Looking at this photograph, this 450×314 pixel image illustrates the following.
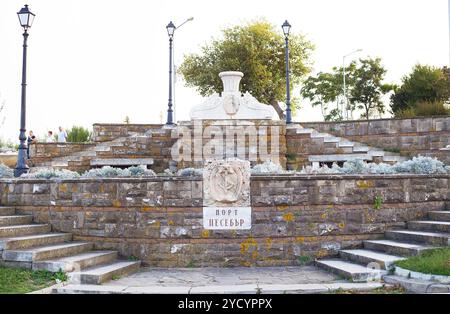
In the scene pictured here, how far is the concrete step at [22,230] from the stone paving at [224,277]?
7.11 ft

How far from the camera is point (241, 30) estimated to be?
111ft

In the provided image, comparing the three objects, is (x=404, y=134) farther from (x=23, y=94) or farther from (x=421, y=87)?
(x=421, y=87)

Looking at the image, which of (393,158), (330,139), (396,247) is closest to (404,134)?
(393,158)

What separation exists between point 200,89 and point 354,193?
2574 cm

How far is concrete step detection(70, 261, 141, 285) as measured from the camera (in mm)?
7215

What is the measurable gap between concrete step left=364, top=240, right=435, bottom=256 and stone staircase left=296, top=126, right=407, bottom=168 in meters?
6.21

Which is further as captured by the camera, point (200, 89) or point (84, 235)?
point (200, 89)

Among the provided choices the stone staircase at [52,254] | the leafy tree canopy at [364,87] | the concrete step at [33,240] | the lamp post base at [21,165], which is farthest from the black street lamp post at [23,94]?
the leafy tree canopy at [364,87]

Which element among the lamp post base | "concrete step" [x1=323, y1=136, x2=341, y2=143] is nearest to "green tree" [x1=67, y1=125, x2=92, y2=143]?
the lamp post base

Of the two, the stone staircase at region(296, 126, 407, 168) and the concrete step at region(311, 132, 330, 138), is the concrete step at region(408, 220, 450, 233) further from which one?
the concrete step at region(311, 132, 330, 138)

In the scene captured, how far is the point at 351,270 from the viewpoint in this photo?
24.4 ft

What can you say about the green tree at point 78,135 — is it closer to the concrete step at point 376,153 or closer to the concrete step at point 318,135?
the concrete step at point 318,135
